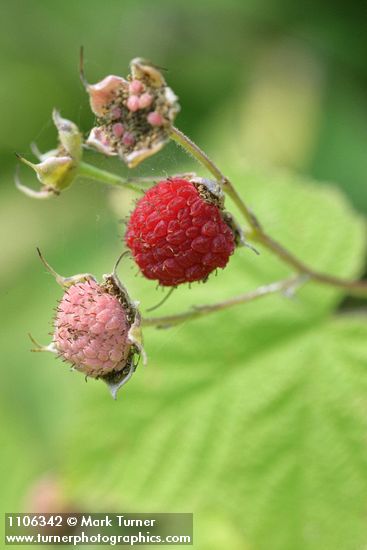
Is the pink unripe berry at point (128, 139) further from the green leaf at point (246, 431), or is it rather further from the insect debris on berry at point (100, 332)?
the green leaf at point (246, 431)

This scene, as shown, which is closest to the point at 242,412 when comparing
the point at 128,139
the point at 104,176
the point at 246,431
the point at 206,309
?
the point at 246,431

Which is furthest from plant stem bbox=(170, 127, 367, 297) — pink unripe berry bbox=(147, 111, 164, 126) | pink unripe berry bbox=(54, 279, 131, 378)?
pink unripe berry bbox=(54, 279, 131, 378)

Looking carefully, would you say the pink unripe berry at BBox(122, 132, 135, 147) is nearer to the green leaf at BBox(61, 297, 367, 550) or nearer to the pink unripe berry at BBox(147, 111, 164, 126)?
the pink unripe berry at BBox(147, 111, 164, 126)

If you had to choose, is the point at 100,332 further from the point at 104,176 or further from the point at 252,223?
the point at 252,223

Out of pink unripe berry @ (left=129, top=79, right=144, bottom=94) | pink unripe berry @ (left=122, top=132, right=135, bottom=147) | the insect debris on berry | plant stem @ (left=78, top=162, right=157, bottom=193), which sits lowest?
the insect debris on berry

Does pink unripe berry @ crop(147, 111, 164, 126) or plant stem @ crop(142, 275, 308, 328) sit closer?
pink unripe berry @ crop(147, 111, 164, 126)

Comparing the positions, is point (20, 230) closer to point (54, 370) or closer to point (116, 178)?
point (54, 370)

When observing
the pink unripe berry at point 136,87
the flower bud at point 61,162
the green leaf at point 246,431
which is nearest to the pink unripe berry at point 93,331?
the flower bud at point 61,162
